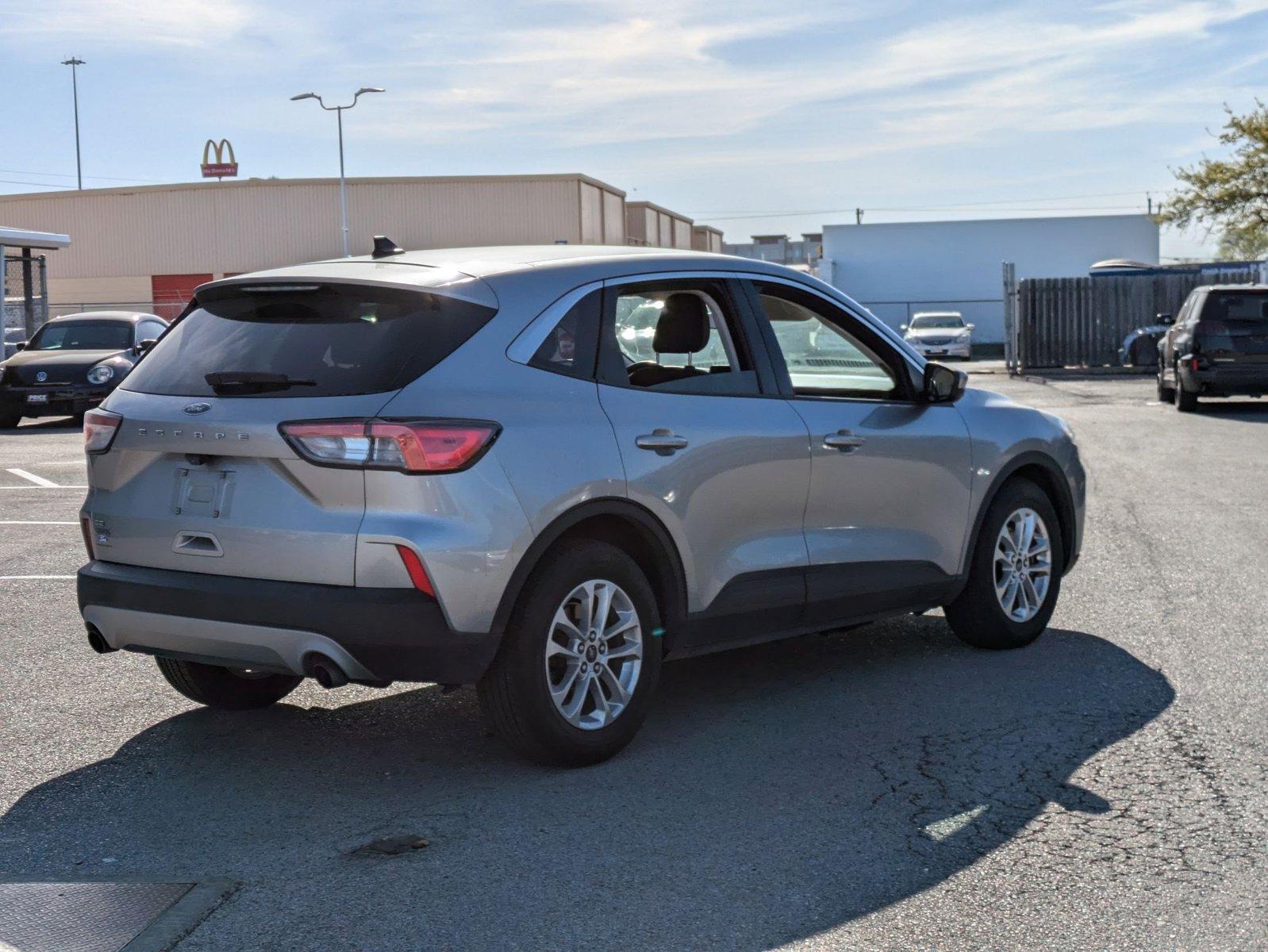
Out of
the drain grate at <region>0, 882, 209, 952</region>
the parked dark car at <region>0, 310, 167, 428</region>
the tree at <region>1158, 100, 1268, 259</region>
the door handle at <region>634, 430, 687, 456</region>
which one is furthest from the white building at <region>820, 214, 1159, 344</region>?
the drain grate at <region>0, 882, 209, 952</region>

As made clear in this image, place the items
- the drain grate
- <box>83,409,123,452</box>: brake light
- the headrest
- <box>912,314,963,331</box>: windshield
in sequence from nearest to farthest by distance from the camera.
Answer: the drain grate → <box>83,409,123,452</box>: brake light → the headrest → <box>912,314,963,331</box>: windshield

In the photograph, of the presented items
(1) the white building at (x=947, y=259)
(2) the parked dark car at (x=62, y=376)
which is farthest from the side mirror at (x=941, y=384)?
(1) the white building at (x=947, y=259)

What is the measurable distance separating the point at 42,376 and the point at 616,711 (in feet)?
59.1

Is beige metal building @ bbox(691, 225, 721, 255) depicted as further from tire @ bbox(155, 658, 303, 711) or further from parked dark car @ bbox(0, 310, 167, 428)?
tire @ bbox(155, 658, 303, 711)

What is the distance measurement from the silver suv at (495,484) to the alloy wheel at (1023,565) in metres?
0.84

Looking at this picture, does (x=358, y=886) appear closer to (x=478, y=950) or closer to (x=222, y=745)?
(x=478, y=950)

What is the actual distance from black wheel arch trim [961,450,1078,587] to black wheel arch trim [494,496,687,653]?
73.4 inches

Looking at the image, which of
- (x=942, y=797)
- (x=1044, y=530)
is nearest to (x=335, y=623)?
(x=942, y=797)

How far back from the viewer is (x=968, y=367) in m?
42.3

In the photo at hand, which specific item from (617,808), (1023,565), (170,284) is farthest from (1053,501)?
(170,284)

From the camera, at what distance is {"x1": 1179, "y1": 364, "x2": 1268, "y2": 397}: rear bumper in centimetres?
2238

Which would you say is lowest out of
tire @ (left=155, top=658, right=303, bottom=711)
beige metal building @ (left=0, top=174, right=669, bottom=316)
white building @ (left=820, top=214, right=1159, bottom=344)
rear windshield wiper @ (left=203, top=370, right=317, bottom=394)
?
tire @ (left=155, top=658, right=303, bottom=711)

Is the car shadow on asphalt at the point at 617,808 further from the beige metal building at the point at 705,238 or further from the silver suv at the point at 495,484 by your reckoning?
the beige metal building at the point at 705,238

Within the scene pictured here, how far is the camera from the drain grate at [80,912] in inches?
155
